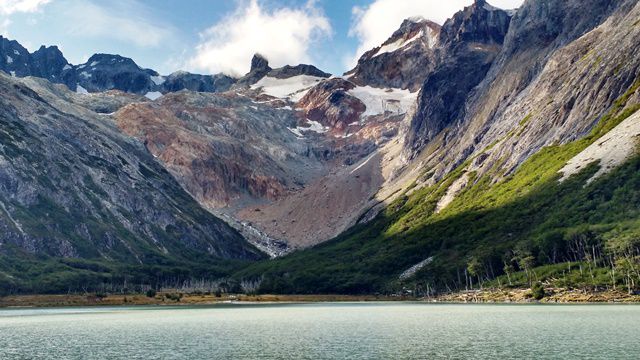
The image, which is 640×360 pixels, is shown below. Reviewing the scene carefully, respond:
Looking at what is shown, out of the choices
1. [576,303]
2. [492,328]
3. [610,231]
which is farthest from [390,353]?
[610,231]

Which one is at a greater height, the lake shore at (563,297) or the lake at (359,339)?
the lake shore at (563,297)

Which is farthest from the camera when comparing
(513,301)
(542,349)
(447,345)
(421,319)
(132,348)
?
(513,301)

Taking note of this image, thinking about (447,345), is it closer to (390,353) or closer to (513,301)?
(390,353)

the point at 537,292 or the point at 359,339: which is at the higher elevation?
the point at 537,292

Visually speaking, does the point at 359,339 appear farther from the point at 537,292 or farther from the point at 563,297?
the point at 537,292

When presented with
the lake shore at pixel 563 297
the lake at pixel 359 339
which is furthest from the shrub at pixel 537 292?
the lake at pixel 359 339

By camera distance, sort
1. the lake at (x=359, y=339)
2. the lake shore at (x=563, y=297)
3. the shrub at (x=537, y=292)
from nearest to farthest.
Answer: the lake at (x=359, y=339) < the lake shore at (x=563, y=297) < the shrub at (x=537, y=292)

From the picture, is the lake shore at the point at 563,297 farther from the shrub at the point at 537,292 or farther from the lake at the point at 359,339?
the lake at the point at 359,339

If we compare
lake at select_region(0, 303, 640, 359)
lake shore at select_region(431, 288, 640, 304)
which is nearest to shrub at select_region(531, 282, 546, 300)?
lake shore at select_region(431, 288, 640, 304)

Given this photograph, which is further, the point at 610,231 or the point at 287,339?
the point at 610,231

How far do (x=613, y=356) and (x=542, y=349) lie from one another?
29.2 feet

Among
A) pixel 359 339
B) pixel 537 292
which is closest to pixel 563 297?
pixel 537 292

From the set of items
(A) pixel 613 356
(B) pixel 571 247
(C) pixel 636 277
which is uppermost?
(B) pixel 571 247

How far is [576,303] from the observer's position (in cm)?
15900
